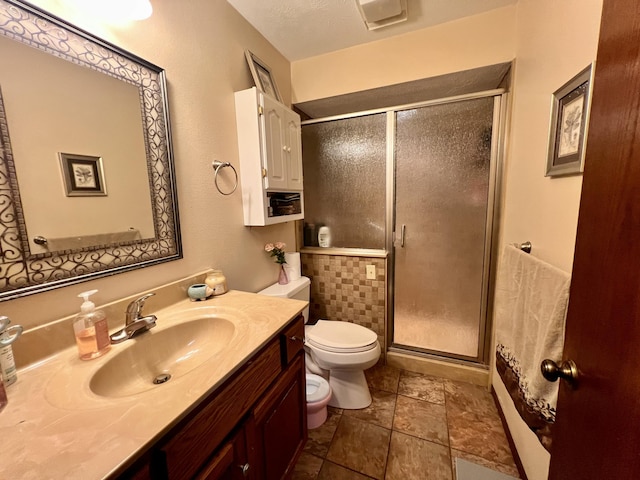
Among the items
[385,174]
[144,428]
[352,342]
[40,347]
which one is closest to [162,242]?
[40,347]

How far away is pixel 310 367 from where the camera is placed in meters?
1.78

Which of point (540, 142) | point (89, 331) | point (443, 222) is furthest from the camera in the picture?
point (443, 222)

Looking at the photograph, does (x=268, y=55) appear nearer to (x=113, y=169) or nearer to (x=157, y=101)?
(x=157, y=101)

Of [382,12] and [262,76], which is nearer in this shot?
[382,12]

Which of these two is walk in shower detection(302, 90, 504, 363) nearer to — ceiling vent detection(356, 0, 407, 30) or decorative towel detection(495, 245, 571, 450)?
ceiling vent detection(356, 0, 407, 30)

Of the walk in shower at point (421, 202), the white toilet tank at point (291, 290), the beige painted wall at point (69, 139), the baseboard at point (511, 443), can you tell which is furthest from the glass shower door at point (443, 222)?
the beige painted wall at point (69, 139)

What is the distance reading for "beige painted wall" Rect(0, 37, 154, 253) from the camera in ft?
2.37

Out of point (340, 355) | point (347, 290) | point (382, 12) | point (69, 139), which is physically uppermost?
point (382, 12)

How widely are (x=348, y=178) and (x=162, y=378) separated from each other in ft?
5.52

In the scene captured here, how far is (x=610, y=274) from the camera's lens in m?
0.47

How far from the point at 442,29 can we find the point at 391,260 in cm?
152

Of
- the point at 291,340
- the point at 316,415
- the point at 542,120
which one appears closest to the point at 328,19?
the point at 542,120

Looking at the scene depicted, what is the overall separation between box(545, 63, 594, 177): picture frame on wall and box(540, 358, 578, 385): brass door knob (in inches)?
23.0

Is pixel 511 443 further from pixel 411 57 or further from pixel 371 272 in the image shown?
pixel 411 57
